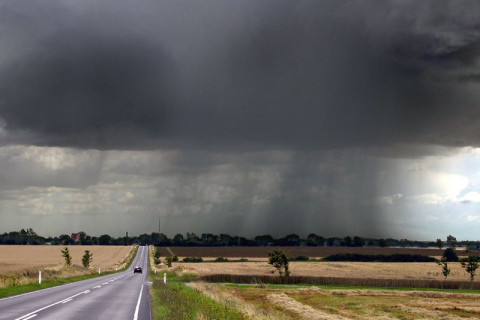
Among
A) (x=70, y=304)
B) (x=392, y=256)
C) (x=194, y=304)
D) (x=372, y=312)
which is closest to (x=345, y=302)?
(x=372, y=312)

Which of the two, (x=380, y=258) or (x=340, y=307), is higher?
(x=340, y=307)

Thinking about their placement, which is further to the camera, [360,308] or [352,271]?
[352,271]

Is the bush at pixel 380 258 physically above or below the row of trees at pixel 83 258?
below

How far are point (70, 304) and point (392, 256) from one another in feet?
514

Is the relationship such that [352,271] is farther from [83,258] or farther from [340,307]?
[83,258]

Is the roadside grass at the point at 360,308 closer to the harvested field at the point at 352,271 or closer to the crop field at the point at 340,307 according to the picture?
the crop field at the point at 340,307

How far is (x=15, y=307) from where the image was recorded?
22.6 m

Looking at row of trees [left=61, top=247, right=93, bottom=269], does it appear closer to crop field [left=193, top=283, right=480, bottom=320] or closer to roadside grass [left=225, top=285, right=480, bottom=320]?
crop field [left=193, top=283, right=480, bottom=320]

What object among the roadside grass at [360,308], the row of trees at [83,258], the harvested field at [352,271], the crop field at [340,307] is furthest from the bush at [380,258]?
the roadside grass at [360,308]

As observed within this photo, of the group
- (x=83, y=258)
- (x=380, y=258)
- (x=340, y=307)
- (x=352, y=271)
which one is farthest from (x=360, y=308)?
(x=380, y=258)

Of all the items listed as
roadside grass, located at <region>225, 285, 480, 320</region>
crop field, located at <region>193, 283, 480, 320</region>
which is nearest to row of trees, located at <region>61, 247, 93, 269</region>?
crop field, located at <region>193, 283, 480, 320</region>

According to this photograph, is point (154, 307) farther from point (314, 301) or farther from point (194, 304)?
point (314, 301)

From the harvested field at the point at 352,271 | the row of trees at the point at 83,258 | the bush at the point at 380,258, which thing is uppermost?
the row of trees at the point at 83,258

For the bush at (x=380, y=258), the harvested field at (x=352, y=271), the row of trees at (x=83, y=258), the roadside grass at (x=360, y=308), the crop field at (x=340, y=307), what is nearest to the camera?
the crop field at (x=340, y=307)
